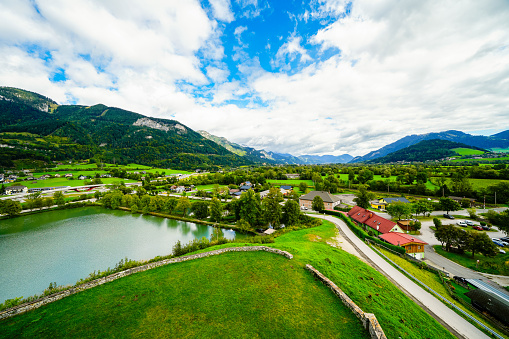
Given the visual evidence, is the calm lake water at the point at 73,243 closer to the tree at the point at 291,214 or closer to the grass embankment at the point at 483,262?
the tree at the point at 291,214

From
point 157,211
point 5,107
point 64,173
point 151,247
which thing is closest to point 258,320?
point 151,247

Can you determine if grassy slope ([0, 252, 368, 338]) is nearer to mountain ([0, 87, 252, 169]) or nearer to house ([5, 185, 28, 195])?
house ([5, 185, 28, 195])

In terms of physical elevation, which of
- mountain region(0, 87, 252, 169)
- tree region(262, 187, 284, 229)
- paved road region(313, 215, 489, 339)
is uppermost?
mountain region(0, 87, 252, 169)

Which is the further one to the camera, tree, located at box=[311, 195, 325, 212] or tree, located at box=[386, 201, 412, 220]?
tree, located at box=[311, 195, 325, 212]

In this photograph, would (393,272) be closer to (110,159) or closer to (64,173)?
(64,173)

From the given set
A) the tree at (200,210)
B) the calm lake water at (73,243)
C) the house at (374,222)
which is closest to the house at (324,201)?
the house at (374,222)

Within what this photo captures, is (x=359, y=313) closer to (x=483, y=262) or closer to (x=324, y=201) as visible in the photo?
(x=483, y=262)

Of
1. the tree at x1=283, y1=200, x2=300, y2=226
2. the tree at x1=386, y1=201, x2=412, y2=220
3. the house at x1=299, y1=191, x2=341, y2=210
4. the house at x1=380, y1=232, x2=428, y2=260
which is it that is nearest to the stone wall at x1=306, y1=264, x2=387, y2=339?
the house at x1=380, y1=232, x2=428, y2=260
